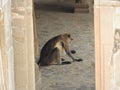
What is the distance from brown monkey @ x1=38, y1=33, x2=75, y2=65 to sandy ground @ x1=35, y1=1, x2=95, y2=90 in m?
0.12

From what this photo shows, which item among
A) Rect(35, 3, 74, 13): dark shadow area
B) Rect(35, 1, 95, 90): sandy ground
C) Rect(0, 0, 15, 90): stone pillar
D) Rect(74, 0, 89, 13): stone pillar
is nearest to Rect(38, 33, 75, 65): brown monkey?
Rect(35, 1, 95, 90): sandy ground

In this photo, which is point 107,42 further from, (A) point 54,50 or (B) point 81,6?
(B) point 81,6

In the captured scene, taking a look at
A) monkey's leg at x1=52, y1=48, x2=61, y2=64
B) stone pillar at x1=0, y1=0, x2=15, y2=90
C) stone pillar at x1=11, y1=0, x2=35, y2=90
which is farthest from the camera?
monkey's leg at x1=52, y1=48, x2=61, y2=64

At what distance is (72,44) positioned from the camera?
390 inches

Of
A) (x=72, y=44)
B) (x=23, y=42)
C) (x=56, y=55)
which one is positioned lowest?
(x=56, y=55)

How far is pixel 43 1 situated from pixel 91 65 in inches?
191

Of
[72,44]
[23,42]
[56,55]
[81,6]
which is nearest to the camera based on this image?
[23,42]

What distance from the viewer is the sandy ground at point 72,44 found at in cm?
803

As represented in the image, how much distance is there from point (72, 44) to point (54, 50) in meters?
0.84

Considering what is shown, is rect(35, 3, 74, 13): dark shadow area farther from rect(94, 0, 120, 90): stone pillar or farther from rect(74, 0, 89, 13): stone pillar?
rect(94, 0, 120, 90): stone pillar

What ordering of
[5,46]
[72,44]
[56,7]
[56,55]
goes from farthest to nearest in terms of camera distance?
1. [56,7]
2. [72,44]
3. [56,55]
4. [5,46]

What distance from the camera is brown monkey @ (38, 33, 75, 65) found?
9.02 metres

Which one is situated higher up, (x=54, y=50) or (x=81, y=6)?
(x=81, y=6)

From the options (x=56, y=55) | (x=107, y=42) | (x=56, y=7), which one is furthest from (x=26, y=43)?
(x=56, y=7)
